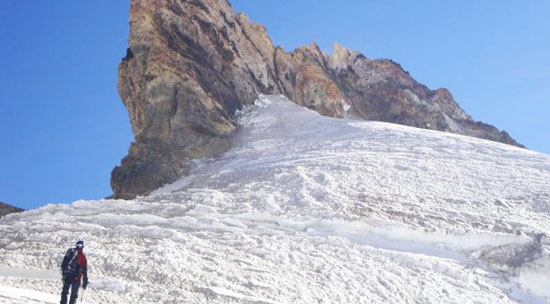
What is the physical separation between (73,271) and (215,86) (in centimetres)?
3925

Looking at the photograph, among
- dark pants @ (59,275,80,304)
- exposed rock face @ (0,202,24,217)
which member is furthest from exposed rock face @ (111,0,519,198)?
dark pants @ (59,275,80,304)

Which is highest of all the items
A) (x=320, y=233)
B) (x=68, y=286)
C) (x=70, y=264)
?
(x=320, y=233)

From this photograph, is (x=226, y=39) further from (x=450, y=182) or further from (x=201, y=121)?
(x=450, y=182)

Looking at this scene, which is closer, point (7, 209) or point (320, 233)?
point (320, 233)

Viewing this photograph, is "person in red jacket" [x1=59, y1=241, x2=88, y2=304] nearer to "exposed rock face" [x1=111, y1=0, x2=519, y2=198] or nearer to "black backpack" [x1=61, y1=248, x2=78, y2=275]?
"black backpack" [x1=61, y1=248, x2=78, y2=275]

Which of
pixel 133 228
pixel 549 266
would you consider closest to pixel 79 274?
pixel 133 228

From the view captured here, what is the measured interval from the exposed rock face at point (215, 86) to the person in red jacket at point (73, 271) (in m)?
23.2

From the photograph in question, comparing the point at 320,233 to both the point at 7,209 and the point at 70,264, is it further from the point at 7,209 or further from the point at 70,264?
the point at 7,209

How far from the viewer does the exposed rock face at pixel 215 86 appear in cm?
4319

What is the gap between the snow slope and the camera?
16.5 metres

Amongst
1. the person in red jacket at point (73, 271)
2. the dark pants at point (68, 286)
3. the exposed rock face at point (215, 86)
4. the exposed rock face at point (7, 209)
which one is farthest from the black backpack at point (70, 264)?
the exposed rock face at point (215, 86)

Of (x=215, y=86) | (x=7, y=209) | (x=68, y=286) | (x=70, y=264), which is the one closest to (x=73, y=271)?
(x=70, y=264)

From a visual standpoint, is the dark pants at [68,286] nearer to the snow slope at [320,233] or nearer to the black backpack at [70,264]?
the black backpack at [70,264]

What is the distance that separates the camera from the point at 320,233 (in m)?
23.3
